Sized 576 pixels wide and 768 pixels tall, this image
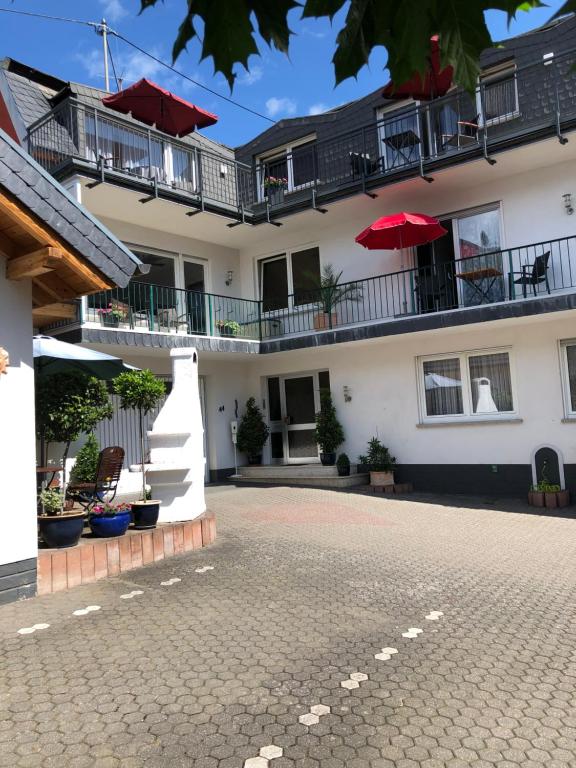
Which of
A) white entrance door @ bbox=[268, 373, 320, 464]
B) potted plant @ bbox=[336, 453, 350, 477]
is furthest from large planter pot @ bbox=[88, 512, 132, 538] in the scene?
white entrance door @ bbox=[268, 373, 320, 464]

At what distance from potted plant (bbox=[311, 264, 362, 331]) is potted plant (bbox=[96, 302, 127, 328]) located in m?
4.91

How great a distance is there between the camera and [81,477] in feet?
38.7

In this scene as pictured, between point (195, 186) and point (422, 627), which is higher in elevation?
point (195, 186)

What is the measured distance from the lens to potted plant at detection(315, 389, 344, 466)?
14.9 meters

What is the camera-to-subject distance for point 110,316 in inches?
496

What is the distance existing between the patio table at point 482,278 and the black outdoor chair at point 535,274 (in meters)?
0.42

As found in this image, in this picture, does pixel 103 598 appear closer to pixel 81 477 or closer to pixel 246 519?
pixel 246 519

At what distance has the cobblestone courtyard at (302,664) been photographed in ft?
10.2

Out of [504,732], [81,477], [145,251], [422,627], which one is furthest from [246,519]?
[145,251]

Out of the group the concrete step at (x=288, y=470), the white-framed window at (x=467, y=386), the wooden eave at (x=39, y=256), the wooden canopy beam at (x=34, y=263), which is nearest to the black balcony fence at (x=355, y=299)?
the white-framed window at (x=467, y=386)

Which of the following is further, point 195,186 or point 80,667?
point 195,186

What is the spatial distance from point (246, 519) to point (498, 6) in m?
9.04

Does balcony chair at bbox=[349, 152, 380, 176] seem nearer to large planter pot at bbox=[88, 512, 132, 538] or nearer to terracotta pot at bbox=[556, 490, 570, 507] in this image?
terracotta pot at bbox=[556, 490, 570, 507]

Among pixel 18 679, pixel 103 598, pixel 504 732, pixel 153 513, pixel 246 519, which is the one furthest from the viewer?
pixel 246 519
